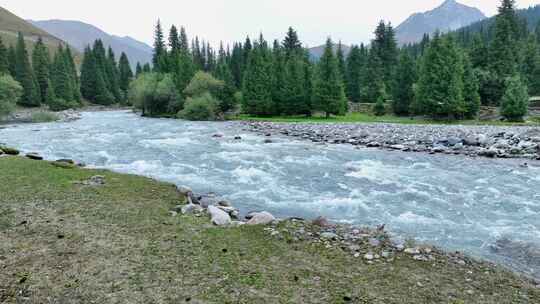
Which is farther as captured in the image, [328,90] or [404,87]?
[404,87]

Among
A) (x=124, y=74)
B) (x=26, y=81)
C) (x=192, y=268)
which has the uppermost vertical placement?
(x=124, y=74)

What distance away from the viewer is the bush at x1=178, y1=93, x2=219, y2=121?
174 ft

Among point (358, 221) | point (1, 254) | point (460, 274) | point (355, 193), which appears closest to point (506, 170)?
point (355, 193)

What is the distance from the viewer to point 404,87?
5209cm

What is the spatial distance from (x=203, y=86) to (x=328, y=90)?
1938 cm

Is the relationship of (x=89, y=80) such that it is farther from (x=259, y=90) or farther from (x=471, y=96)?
(x=471, y=96)

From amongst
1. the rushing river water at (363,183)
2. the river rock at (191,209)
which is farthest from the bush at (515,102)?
the river rock at (191,209)

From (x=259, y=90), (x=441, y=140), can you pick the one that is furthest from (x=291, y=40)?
(x=441, y=140)

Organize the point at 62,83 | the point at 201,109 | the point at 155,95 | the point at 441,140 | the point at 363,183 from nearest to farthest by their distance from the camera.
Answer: the point at 363,183 < the point at 441,140 < the point at 201,109 < the point at 155,95 < the point at 62,83

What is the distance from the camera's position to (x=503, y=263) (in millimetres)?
7652

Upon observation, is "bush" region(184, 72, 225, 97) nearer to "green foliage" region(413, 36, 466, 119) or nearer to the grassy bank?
"green foliage" region(413, 36, 466, 119)

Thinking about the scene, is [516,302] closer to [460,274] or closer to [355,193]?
[460,274]

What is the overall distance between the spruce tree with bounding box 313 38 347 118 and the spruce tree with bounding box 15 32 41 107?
192ft

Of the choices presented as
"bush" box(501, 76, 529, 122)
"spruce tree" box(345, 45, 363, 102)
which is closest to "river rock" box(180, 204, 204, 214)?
"bush" box(501, 76, 529, 122)
